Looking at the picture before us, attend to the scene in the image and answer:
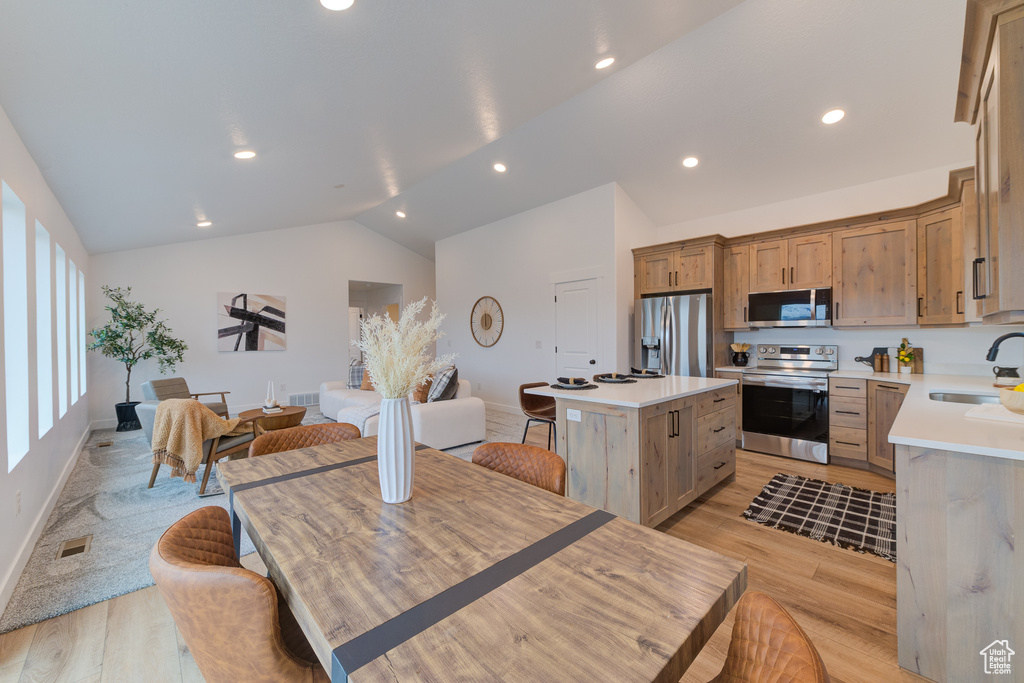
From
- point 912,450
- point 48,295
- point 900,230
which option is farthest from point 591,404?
point 48,295

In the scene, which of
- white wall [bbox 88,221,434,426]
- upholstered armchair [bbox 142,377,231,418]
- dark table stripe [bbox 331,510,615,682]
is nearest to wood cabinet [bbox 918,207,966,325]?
dark table stripe [bbox 331,510,615,682]

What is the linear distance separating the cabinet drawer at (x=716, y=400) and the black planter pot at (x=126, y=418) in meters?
6.52

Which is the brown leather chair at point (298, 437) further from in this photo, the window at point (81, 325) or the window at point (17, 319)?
the window at point (81, 325)

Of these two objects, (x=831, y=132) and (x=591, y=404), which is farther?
(x=831, y=132)

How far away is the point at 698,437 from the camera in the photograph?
2.86 metres

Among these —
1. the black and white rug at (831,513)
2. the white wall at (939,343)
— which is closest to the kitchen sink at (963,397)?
the black and white rug at (831,513)

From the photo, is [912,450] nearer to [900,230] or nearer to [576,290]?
[900,230]

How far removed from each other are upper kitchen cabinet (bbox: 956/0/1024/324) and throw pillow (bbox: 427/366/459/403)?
153 inches

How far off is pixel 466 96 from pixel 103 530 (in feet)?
12.2

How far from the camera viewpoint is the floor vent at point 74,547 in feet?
7.66

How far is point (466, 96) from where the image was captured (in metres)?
3.04

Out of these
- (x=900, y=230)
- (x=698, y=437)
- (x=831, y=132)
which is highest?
(x=831, y=132)

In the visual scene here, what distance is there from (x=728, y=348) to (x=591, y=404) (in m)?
3.01

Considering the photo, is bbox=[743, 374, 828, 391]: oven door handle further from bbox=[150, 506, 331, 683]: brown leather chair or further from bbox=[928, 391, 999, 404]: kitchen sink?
bbox=[150, 506, 331, 683]: brown leather chair
